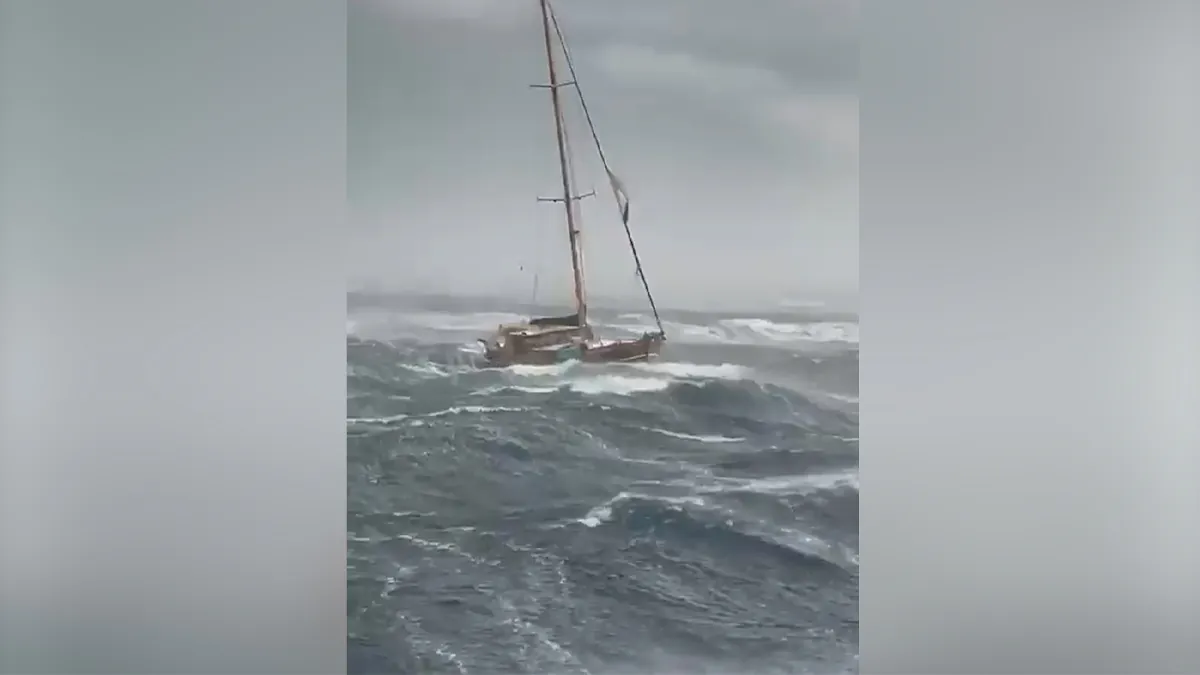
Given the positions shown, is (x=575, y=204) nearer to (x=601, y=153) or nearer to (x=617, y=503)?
(x=601, y=153)

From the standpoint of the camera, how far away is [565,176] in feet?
5.39

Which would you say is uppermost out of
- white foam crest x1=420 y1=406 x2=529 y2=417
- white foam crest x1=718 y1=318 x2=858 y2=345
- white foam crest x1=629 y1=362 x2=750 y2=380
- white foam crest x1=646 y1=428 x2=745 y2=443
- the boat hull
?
white foam crest x1=718 y1=318 x2=858 y2=345

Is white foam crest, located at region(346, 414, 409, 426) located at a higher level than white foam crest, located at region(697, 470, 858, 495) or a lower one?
higher

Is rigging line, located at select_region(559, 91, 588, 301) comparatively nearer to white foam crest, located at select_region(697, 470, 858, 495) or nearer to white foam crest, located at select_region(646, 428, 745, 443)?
white foam crest, located at select_region(646, 428, 745, 443)

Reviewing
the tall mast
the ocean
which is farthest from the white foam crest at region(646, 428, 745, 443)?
the tall mast

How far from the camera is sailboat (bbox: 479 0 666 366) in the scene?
1634 mm

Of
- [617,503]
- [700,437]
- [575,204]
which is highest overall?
[575,204]
